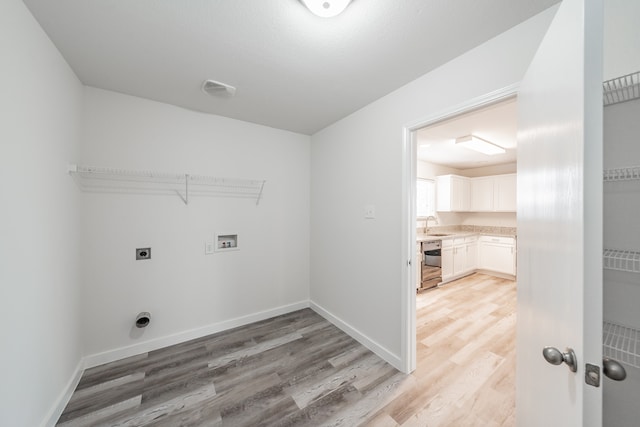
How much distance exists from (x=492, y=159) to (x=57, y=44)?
19.7 feet

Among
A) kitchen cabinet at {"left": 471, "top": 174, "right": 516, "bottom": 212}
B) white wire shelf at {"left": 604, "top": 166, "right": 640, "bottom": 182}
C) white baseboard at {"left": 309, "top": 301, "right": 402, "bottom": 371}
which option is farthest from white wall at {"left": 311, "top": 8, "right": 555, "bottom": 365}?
kitchen cabinet at {"left": 471, "top": 174, "right": 516, "bottom": 212}

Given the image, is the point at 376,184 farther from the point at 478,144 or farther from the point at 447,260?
the point at 447,260

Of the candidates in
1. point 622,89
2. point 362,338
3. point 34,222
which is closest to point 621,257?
point 622,89

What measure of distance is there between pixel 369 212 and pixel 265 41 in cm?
157

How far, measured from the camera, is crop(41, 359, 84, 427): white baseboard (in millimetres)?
1367

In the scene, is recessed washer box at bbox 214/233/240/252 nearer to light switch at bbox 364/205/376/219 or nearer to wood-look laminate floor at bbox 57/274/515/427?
wood-look laminate floor at bbox 57/274/515/427

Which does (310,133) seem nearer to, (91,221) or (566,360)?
(91,221)

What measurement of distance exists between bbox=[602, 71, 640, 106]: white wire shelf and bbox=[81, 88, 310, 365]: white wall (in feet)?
8.52

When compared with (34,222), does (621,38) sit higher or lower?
higher

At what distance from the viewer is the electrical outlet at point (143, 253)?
2.11 meters

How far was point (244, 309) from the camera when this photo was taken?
105 inches

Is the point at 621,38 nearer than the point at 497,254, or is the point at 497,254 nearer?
the point at 621,38

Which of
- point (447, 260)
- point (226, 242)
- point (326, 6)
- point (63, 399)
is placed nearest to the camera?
point (326, 6)

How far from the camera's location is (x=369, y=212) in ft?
7.29
